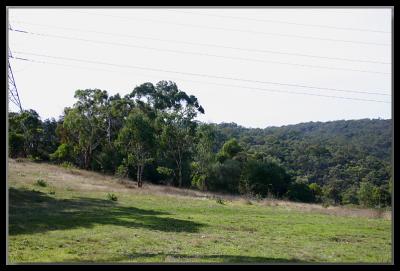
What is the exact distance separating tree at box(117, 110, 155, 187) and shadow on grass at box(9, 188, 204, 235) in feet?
68.5

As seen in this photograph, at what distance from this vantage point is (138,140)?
5150 centimetres

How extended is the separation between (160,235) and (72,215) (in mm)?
6506

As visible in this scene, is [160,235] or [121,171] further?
[121,171]

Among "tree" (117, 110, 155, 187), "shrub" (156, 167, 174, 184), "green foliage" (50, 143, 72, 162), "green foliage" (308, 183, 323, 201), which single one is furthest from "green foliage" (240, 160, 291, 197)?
"green foliage" (50, 143, 72, 162)

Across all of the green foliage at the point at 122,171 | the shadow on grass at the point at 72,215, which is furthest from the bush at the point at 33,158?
the shadow on grass at the point at 72,215

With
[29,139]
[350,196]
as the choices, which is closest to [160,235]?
[29,139]

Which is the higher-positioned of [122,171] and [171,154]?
[171,154]

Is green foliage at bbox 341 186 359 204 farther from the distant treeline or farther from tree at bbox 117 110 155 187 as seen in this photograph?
tree at bbox 117 110 155 187

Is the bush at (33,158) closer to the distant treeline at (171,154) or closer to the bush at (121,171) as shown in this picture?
the distant treeline at (171,154)

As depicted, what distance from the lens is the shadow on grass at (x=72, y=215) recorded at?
64.1ft

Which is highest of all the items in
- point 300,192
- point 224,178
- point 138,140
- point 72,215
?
point 138,140

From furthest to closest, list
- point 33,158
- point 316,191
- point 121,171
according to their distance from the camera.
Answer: point 316,191
point 33,158
point 121,171

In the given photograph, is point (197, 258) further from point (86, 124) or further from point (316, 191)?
point (316, 191)
